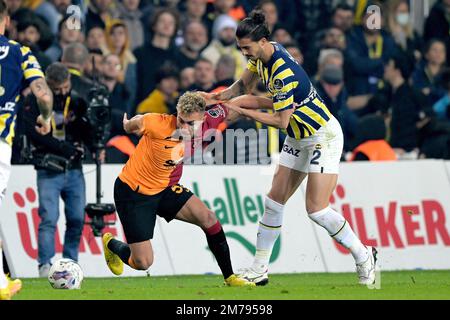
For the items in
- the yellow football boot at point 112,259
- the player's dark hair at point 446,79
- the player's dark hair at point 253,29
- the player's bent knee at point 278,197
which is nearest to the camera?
the player's dark hair at point 253,29

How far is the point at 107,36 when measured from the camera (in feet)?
67.7

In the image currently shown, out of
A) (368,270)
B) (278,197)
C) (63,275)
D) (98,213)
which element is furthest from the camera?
(98,213)

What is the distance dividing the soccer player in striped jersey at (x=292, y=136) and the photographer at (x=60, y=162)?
10.4ft

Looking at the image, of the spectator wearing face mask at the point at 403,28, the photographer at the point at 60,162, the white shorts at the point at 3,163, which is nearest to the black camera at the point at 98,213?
the photographer at the point at 60,162

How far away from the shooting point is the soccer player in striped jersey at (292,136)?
13.8 m

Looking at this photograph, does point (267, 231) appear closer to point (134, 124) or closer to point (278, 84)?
point (278, 84)

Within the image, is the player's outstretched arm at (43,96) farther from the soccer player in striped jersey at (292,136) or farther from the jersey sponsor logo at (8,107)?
the soccer player in striped jersey at (292,136)

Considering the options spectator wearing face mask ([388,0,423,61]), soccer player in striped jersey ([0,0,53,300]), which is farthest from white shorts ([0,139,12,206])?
spectator wearing face mask ([388,0,423,61])

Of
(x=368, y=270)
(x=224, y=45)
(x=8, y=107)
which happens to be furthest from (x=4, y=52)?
(x=224, y=45)

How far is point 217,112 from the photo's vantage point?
1394cm

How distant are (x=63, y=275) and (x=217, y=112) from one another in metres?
2.31

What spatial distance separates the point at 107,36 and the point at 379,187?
512 centimetres

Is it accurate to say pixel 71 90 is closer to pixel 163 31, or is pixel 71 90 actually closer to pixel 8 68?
pixel 163 31

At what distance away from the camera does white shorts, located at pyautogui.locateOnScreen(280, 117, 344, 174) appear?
46.4 ft
